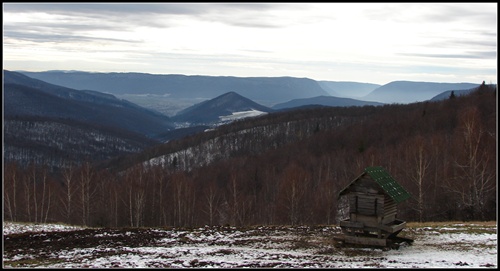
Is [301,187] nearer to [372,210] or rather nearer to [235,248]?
[372,210]

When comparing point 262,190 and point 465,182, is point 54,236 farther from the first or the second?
point 262,190

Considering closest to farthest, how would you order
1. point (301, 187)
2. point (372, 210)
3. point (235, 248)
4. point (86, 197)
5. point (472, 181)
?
1. point (235, 248)
2. point (372, 210)
3. point (472, 181)
4. point (301, 187)
5. point (86, 197)

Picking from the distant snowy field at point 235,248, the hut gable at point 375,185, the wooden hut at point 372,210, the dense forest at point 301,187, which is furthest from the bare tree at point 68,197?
the hut gable at point 375,185

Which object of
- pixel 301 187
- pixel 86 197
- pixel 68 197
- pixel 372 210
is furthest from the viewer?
pixel 86 197

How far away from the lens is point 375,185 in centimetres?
2623

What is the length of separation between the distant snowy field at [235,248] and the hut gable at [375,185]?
112 inches

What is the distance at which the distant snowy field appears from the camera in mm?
22438

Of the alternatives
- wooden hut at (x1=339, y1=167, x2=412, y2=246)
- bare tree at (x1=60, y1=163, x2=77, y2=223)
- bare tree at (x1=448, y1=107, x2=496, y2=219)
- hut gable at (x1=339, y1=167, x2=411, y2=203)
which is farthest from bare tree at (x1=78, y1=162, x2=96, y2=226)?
bare tree at (x1=448, y1=107, x2=496, y2=219)

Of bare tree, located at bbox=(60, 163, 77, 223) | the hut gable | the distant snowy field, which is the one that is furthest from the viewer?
bare tree, located at bbox=(60, 163, 77, 223)

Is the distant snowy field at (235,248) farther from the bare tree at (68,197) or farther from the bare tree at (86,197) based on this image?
the bare tree at (86,197)

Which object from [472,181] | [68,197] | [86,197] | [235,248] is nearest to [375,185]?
[235,248]

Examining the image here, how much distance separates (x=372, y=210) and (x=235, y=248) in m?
7.76

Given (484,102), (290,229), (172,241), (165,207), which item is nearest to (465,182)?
(290,229)

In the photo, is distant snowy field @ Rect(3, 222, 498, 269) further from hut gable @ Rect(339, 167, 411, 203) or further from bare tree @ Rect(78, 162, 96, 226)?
bare tree @ Rect(78, 162, 96, 226)
